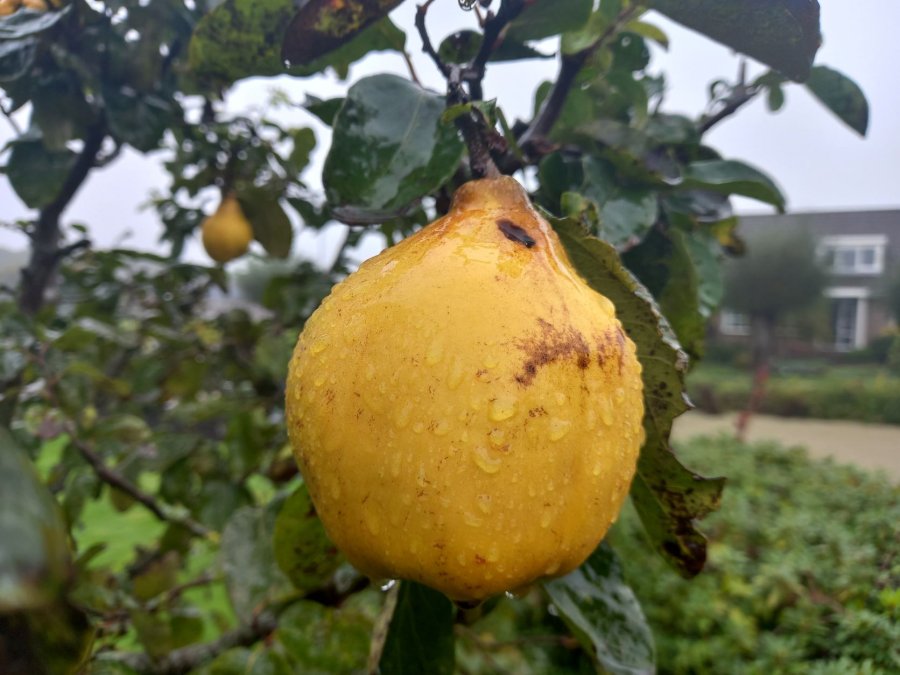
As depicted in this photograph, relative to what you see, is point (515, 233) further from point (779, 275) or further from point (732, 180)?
point (779, 275)

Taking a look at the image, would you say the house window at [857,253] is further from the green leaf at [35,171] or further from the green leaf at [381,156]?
the green leaf at [381,156]

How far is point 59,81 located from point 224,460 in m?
0.71

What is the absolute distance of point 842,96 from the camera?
0.72 meters

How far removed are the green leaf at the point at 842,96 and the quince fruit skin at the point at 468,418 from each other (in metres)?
0.51

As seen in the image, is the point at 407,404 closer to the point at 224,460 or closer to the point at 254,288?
the point at 224,460

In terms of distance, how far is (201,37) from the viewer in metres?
0.59

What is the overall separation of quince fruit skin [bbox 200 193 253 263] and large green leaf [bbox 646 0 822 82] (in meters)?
1.23

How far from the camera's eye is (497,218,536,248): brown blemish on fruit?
446 millimetres

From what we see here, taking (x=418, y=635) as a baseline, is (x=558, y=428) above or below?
above

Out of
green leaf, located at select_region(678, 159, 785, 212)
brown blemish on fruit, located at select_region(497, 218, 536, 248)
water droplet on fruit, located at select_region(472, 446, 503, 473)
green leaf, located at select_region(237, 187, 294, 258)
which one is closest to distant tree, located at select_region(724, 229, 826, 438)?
green leaf, located at select_region(237, 187, 294, 258)

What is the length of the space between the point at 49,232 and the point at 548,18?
1.06 meters

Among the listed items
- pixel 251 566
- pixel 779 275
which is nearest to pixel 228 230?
pixel 251 566

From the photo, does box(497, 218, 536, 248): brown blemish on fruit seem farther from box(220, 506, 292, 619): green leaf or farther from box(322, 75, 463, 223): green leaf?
box(220, 506, 292, 619): green leaf

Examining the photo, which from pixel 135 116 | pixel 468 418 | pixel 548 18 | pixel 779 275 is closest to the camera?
pixel 468 418
